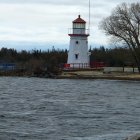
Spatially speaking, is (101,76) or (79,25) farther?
(79,25)

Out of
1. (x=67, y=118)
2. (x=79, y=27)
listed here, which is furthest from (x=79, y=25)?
(x=67, y=118)

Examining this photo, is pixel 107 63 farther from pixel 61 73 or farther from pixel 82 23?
pixel 61 73

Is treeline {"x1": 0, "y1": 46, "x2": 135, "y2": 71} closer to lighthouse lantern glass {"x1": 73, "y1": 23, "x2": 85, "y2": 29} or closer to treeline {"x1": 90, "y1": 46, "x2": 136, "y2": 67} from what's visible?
treeline {"x1": 90, "y1": 46, "x2": 136, "y2": 67}

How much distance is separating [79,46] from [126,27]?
11206 mm

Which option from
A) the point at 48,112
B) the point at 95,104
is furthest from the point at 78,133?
the point at 95,104

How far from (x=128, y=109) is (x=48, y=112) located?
17.2ft

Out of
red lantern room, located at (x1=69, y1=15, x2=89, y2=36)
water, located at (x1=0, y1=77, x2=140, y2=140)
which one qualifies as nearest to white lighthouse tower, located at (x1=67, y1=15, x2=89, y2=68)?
red lantern room, located at (x1=69, y1=15, x2=89, y2=36)

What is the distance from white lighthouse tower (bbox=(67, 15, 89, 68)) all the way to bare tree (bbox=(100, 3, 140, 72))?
577 cm

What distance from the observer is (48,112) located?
108ft

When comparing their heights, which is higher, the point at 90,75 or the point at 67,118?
the point at 90,75

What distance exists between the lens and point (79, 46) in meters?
92.0

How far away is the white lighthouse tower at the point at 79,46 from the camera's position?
91.3m

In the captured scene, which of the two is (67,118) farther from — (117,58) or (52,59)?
(117,58)

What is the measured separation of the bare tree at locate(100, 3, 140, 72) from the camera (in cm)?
8381
